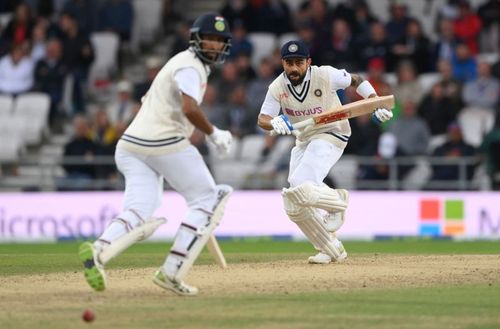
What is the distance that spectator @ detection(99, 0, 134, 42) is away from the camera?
24.6m

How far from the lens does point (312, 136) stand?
1290cm

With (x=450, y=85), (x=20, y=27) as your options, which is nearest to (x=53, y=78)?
(x=20, y=27)

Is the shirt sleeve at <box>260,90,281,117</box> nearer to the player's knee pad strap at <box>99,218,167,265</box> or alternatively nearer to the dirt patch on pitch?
the dirt patch on pitch

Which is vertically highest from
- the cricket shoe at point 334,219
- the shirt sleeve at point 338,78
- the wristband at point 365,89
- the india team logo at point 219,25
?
the india team logo at point 219,25

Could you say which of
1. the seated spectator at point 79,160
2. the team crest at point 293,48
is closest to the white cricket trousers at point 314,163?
the team crest at point 293,48

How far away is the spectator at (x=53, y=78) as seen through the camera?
23578 millimetres

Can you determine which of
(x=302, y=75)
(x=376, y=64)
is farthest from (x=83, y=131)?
(x=302, y=75)

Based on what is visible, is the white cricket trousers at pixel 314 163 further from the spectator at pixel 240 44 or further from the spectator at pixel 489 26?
the spectator at pixel 489 26

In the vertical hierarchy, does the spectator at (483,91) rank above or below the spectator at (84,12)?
below

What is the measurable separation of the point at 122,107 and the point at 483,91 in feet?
20.7

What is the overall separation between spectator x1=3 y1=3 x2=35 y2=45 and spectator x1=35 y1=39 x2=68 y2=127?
3.52 ft

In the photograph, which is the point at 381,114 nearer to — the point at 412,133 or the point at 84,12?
the point at 412,133

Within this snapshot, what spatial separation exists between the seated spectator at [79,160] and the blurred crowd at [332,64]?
1.1 inches

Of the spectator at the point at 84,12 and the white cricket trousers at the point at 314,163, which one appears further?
the spectator at the point at 84,12
